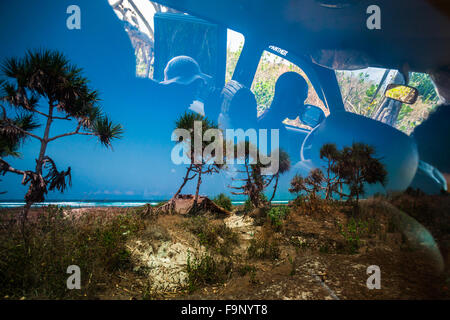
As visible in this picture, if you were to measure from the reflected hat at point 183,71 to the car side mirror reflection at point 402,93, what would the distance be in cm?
833

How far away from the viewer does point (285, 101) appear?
919cm

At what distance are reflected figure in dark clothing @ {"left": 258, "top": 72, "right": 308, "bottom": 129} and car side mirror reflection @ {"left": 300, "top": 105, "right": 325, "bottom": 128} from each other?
35cm

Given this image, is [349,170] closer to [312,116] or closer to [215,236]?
[215,236]

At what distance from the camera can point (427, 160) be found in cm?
272

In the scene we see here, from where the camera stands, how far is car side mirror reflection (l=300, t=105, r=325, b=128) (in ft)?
23.0

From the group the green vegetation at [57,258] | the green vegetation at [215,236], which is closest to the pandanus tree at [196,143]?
the green vegetation at [215,236]

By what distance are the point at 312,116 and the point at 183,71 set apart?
6.85m

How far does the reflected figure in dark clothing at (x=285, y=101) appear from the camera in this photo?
811 cm

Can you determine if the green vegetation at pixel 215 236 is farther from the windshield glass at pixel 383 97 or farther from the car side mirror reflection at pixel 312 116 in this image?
the car side mirror reflection at pixel 312 116

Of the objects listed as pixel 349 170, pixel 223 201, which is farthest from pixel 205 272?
pixel 223 201

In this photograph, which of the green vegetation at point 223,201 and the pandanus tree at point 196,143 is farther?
the green vegetation at point 223,201
